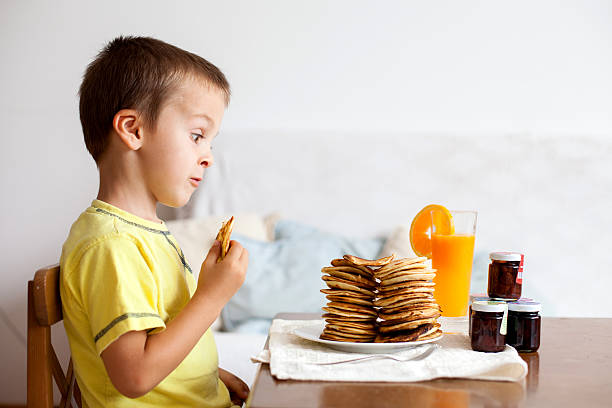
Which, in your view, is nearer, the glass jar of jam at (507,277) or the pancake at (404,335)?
the pancake at (404,335)

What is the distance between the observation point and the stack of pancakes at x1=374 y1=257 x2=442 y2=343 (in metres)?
0.81

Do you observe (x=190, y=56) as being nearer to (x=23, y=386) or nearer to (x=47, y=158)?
(x=47, y=158)

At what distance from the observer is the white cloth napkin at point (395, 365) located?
2.35 ft

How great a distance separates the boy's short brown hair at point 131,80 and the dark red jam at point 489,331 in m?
0.51

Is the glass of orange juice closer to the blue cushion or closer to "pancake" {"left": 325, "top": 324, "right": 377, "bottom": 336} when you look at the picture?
"pancake" {"left": 325, "top": 324, "right": 377, "bottom": 336}

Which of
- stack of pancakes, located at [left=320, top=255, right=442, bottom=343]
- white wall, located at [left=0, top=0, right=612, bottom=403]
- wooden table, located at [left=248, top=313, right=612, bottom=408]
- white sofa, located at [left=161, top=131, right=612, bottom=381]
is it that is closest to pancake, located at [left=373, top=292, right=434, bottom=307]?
stack of pancakes, located at [left=320, top=255, right=442, bottom=343]

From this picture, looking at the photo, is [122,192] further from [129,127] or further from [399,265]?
[399,265]

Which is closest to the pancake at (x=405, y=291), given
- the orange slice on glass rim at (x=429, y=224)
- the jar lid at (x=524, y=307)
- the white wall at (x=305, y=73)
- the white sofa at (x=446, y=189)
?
the jar lid at (x=524, y=307)

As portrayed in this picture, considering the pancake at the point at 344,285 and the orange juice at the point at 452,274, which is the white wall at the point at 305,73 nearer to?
the orange juice at the point at 452,274

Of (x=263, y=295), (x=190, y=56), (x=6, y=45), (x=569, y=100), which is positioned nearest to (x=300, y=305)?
(x=263, y=295)

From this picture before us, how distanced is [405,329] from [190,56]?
0.51 m

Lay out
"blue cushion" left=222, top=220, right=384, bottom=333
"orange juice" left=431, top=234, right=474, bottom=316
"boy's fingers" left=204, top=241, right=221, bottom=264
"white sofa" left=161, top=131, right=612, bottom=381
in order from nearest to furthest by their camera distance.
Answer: "boy's fingers" left=204, top=241, right=221, bottom=264, "orange juice" left=431, top=234, right=474, bottom=316, "blue cushion" left=222, top=220, right=384, bottom=333, "white sofa" left=161, top=131, right=612, bottom=381

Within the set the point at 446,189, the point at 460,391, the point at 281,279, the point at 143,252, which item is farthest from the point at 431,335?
the point at 446,189

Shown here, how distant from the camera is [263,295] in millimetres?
1970
